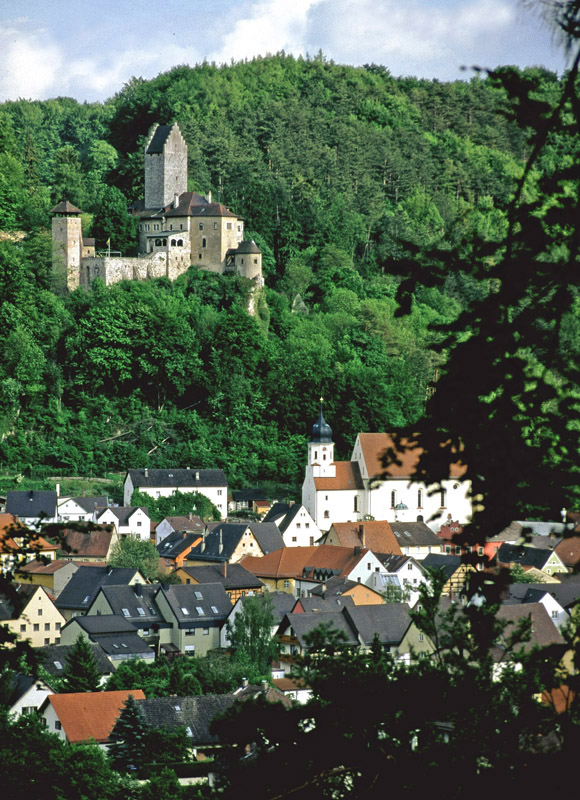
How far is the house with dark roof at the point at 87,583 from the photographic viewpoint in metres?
42.2

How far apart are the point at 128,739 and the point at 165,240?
107 feet

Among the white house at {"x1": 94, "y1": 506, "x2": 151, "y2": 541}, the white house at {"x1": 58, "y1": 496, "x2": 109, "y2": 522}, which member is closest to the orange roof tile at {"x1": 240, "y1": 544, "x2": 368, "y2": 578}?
the white house at {"x1": 94, "y1": 506, "x2": 151, "y2": 541}

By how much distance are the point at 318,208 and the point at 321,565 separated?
27.6 metres

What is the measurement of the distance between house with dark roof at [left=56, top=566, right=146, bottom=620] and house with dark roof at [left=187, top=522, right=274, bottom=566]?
4.22 meters

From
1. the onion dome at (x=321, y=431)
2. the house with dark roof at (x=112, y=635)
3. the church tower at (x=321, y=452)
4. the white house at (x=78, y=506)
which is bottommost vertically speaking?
the house with dark roof at (x=112, y=635)

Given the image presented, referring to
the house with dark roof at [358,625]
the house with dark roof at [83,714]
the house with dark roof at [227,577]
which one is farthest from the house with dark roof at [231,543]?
the house with dark roof at [83,714]

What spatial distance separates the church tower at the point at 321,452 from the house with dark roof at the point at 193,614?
13.5 m

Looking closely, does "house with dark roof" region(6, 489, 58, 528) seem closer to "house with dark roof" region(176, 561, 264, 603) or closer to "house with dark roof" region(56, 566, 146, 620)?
"house with dark roof" region(56, 566, 146, 620)

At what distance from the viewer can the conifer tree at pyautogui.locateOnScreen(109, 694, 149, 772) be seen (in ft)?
88.8

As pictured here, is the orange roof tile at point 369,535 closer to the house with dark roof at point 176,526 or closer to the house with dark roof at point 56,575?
the house with dark roof at point 176,526

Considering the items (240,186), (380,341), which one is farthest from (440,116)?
(380,341)

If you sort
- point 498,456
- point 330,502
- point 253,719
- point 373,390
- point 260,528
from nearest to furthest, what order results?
point 498,456
point 253,719
point 260,528
point 330,502
point 373,390

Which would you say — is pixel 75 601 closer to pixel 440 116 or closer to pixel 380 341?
pixel 380 341

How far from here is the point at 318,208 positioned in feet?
233
